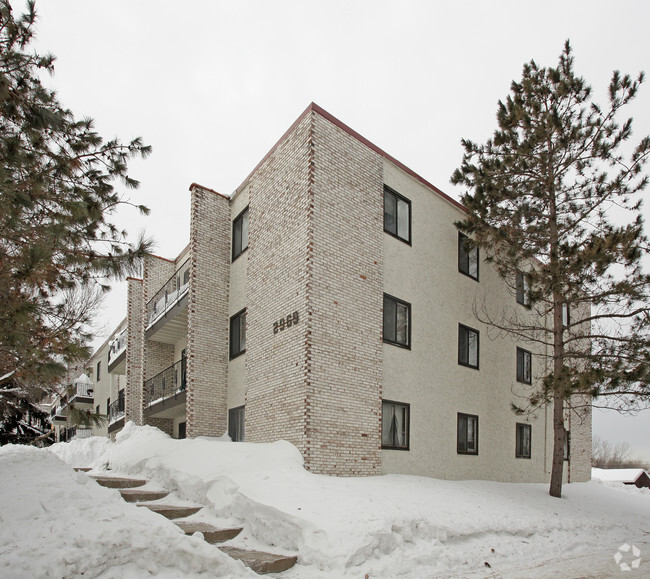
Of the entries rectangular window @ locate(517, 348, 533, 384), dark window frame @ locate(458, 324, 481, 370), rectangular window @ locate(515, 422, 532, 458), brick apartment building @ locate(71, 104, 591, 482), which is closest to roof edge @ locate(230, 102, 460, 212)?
brick apartment building @ locate(71, 104, 591, 482)

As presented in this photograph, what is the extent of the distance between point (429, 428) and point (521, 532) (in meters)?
3.94

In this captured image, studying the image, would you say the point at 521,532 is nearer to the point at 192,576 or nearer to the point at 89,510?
the point at 192,576

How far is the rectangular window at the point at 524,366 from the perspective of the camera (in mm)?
18781

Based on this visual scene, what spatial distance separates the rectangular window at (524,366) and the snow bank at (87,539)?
1465 centimetres

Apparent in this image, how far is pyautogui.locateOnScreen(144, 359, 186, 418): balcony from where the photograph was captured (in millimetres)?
16700

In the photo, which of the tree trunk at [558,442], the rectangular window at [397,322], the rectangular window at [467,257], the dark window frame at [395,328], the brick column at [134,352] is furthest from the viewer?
the brick column at [134,352]

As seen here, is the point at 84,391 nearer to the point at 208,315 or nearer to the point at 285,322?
the point at 208,315

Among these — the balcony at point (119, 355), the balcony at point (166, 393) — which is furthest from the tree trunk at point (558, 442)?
the balcony at point (119, 355)

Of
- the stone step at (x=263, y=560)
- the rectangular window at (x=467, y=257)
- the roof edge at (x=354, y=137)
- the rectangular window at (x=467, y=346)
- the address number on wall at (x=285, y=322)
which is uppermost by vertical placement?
the roof edge at (x=354, y=137)

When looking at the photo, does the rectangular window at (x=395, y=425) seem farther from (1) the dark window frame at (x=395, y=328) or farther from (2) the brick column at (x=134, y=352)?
(2) the brick column at (x=134, y=352)

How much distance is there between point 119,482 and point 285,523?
393 centimetres

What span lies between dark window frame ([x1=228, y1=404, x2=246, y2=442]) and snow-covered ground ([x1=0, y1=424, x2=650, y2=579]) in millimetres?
1999

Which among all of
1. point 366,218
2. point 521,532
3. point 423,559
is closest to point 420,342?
point 366,218

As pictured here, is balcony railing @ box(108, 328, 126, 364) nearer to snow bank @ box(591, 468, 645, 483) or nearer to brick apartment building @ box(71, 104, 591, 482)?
brick apartment building @ box(71, 104, 591, 482)
